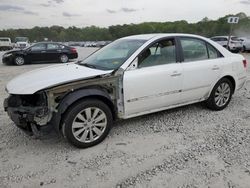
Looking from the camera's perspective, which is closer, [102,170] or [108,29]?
[102,170]

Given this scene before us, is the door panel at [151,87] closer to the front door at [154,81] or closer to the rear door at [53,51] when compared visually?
the front door at [154,81]

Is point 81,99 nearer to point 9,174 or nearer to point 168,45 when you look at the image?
point 9,174

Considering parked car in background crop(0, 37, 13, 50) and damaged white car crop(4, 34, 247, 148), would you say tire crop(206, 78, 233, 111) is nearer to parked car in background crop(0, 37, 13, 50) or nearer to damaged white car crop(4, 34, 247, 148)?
damaged white car crop(4, 34, 247, 148)

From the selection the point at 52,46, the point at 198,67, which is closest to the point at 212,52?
the point at 198,67

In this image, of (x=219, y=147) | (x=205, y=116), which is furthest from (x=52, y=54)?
(x=219, y=147)

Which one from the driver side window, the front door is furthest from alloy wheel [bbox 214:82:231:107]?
the driver side window

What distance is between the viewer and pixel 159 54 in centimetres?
406

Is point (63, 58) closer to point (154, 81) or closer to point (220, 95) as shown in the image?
point (220, 95)

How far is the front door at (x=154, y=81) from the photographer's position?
366 cm

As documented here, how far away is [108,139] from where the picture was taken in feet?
12.3

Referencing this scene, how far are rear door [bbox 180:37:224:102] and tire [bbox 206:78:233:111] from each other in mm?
158

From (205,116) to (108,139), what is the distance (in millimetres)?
1958

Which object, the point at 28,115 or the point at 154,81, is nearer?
the point at 28,115

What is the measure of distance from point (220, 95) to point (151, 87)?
5.85ft
